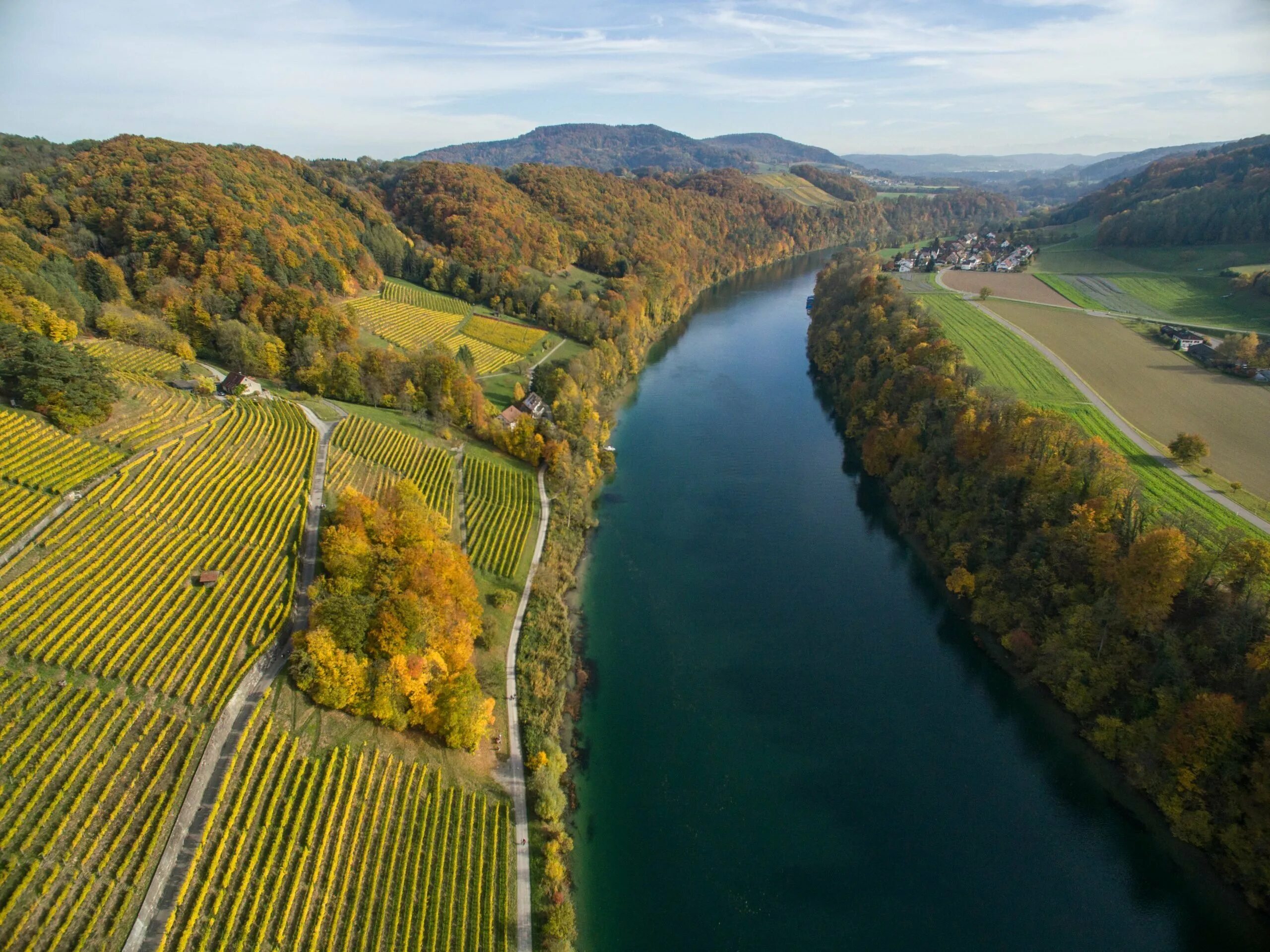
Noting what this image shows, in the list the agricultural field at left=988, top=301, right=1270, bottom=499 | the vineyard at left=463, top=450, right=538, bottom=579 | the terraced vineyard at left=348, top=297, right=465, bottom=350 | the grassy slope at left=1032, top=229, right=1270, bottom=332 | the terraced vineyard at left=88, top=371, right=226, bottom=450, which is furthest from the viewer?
the terraced vineyard at left=348, top=297, right=465, bottom=350

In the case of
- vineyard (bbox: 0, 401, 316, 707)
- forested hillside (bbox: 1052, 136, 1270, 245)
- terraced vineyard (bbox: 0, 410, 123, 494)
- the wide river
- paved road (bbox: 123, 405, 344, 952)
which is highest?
forested hillside (bbox: 1052, 136, 1270, 245)

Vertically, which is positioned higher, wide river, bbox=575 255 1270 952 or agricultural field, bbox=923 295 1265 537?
agricultural field, bbox=923 295 1265 537

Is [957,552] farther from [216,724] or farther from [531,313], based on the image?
[531,313]

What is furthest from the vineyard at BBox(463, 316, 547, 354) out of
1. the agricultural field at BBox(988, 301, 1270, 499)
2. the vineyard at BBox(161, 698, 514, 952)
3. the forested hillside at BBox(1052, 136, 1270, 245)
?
the forested hillside at BBox(1052, 136, 1270, 245)

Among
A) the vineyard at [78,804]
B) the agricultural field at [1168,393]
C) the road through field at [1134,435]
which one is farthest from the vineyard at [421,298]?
the agricultural field at [1168,393]

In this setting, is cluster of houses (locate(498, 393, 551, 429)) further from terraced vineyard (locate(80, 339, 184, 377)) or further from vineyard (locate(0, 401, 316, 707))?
terraced vineyard (locate(80, 339, 184, 377))
